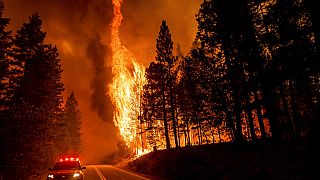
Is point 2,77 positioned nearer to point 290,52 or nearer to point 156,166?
point 156,166

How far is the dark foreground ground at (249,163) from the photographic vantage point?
12.0 m

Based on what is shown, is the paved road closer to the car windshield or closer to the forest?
the forest

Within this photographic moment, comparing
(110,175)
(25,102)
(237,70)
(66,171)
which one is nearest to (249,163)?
(237,70)

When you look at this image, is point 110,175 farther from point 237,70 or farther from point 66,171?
point 237,70

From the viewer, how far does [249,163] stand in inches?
638

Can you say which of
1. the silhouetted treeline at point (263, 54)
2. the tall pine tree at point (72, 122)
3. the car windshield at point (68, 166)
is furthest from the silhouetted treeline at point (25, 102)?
the tall pine tree at point (72, 122)

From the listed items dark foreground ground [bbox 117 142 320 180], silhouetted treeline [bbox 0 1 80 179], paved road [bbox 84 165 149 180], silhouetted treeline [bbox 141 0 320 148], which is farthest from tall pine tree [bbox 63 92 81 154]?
silhouetted treeline [bbox 141 0 320 148]

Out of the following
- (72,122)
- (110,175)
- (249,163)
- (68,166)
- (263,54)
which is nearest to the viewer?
(249,163)

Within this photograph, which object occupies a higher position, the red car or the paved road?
the red car

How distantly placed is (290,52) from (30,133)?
19.9 m

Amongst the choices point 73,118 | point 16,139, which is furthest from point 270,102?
point 73,118

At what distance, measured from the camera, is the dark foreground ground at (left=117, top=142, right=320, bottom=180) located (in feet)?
39.5

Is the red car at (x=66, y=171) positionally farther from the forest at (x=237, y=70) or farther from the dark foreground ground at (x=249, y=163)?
the dark foreground ground at (x=249, y=163)

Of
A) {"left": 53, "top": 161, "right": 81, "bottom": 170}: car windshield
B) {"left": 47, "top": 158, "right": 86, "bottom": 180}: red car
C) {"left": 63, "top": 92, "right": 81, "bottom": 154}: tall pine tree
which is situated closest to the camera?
{"left": 47, "top": 158, "right": 86, "bottom": 180}: red car
